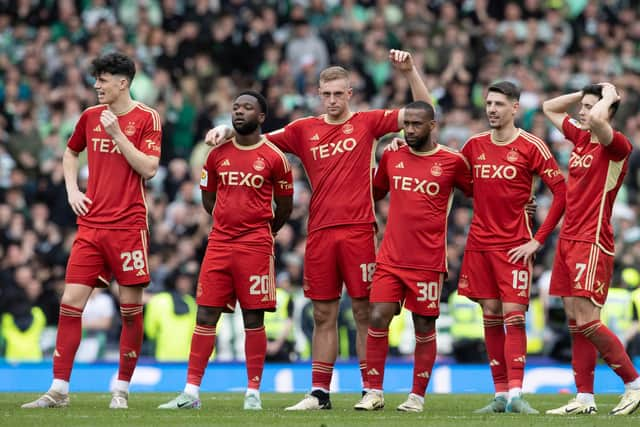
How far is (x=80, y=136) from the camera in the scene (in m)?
12.7

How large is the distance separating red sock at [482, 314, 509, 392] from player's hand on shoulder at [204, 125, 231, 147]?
2.81 metres

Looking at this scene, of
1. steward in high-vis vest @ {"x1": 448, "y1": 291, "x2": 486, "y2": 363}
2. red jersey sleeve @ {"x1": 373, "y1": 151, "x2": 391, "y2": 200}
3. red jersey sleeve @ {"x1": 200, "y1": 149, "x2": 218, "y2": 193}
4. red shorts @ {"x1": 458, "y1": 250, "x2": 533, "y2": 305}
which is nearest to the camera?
red shorts @ {"x1": 458, "y1": 250, "x2": 533, "y2": 305}

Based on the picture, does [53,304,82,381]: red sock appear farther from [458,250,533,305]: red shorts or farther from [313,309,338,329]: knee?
[458,250,533,305]: red shorts

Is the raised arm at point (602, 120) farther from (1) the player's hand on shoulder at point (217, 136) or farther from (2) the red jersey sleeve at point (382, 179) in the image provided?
(1) the player's hand on shoulder at point (217, 136)

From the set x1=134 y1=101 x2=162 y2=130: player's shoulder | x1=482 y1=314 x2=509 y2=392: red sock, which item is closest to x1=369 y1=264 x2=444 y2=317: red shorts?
x1=482 y1=314 x2=509 y2=392: red sock

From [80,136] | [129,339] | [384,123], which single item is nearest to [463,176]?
[384,123]

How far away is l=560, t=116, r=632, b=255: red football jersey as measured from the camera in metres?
12.4

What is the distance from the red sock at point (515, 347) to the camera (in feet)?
40.4

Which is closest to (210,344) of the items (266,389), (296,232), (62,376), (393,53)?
(62,376)

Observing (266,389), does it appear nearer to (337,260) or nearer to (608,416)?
(337,260)

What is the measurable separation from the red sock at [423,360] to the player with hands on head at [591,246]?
1108 millimetres

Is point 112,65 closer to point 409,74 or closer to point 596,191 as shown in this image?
point 409,74

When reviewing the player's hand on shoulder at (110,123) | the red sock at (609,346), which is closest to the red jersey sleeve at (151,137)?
the player's hand on shoulder at (110,123)

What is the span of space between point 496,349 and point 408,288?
3.19 ft
